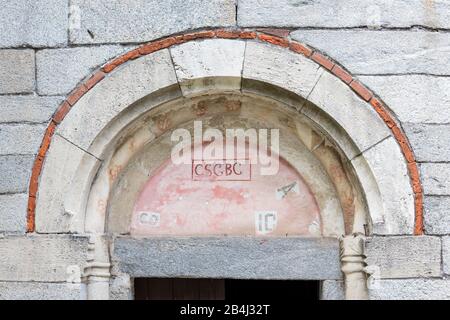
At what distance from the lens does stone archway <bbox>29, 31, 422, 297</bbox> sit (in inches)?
142

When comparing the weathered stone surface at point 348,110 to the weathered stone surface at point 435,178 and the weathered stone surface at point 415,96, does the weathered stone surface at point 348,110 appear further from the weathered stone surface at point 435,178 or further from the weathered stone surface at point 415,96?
the weathered stone surface at point 435,178

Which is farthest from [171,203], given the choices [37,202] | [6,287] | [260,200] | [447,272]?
[447,272]

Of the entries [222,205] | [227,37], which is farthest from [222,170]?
[227,37]

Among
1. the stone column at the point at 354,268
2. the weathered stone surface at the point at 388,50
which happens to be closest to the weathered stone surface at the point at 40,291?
the stone column at the point at 354,268

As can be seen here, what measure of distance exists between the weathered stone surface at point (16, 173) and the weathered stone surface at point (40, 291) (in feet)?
1.72

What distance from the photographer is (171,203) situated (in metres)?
4.04

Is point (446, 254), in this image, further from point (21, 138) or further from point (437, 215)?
point (21, 138)

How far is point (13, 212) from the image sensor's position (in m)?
3.71

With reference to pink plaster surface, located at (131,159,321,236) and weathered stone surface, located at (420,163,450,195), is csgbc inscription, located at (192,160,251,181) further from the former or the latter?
weathered stone surface, located at (420,163,450,195)

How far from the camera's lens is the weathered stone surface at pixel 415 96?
3.63m

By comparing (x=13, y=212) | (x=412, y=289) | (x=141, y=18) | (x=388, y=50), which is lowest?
(x=412, y=289)

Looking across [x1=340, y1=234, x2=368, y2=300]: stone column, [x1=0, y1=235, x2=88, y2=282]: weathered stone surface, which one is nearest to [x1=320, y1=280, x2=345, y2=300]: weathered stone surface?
[x1=340, y1=234, x2=368, y2=300]: stone column

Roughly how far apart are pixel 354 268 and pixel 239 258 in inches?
25.3
